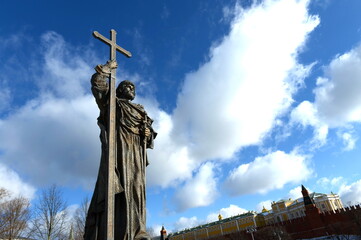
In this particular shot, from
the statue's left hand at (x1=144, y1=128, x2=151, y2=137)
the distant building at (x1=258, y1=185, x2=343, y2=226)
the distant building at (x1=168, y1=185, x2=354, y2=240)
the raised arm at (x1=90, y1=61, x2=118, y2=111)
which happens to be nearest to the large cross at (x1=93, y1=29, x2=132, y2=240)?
the raised arm at (x1=90, y1=61, x2=118, y2=111)

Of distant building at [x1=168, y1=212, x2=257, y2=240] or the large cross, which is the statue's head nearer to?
the large cross

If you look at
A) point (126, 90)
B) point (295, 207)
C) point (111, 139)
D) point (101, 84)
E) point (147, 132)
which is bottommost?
point (111, 139)

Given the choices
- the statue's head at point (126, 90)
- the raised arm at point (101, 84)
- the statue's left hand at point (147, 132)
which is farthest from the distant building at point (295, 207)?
the raised arm at point (101, 84)

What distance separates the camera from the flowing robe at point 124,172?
13.0 ft

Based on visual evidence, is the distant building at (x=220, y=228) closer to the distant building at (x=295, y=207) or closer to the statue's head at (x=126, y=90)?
the distant building at (x=295, y=207)

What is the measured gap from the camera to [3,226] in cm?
2327

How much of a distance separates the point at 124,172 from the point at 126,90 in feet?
5.58

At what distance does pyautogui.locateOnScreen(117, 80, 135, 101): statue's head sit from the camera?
5250mm

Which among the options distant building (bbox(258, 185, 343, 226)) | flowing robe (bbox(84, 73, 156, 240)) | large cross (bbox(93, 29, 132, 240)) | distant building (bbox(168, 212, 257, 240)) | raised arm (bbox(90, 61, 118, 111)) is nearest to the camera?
large cross (bbox(93, 29, 132, 240))

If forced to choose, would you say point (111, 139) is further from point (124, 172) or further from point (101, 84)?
point (101, 84)

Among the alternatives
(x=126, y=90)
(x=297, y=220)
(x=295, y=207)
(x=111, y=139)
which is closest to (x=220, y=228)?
(x=295, y=207)

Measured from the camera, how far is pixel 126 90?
17.2 ft

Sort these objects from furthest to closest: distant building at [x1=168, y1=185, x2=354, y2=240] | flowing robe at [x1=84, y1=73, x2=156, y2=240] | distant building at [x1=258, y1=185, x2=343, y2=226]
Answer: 1. distant building at [x1=258, y1=185, x2=343, y2=226]
2. distant building at [x1=168, y1=185, x2=354, y2=240]
3. flowing robe at [x1=84, y1=73, x2=156, y2=240]

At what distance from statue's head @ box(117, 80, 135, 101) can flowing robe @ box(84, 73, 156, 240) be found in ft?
0.79
